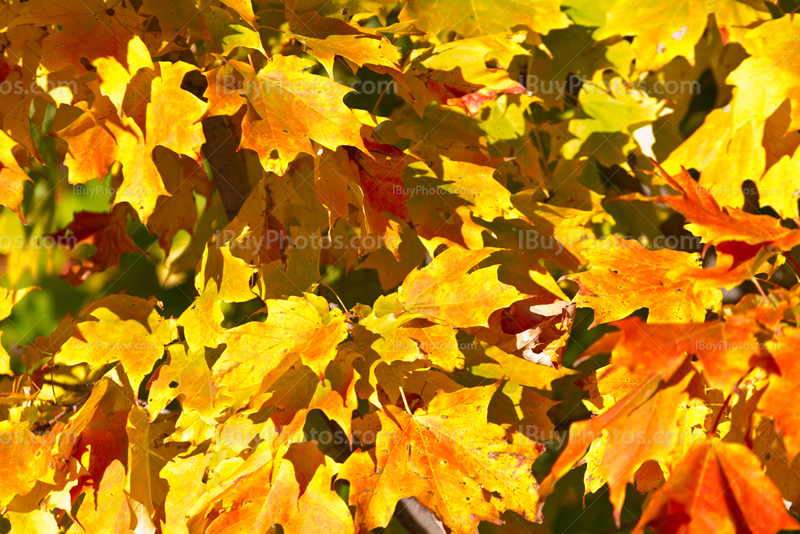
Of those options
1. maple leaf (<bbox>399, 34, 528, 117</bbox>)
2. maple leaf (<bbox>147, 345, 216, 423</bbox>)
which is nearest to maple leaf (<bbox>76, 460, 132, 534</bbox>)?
maple leaf (<bbox>147, 345, 216, 423</bbox>)

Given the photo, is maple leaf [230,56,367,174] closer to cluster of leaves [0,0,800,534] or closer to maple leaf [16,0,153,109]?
cluster of leaves [0,0,800,534]

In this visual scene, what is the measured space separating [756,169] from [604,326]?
1.85 ft

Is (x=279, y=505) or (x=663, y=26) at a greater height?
(x=663, y=26)

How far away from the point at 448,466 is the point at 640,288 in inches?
15.7

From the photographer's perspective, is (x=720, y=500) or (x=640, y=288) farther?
(x=640, y=288)

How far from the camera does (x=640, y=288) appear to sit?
0.88 m

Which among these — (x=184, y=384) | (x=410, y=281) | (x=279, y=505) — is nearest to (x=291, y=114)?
(x=410, y=281)

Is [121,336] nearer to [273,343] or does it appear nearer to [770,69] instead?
[273,343]

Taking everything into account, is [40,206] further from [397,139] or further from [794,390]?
[794,390]

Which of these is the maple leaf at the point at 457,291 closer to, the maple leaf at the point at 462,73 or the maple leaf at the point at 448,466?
the maple leaf at the point at 448,466

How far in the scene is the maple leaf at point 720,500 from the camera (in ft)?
1.89

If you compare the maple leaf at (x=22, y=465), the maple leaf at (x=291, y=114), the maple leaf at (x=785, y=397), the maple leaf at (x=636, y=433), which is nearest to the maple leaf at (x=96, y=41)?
the maple leaf at (x=291, y=114)

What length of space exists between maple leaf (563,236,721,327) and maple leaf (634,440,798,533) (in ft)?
0.88

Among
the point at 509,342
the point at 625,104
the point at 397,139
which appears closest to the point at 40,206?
the point at 397,139
